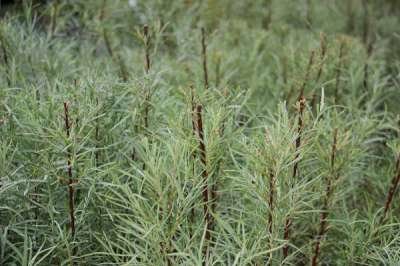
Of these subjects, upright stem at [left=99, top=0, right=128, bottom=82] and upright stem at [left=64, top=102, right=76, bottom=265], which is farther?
upright stem at [left=99, top=0, right=128, bottom=82]

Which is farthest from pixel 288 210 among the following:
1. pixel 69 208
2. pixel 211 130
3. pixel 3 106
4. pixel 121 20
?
pixel 121 20

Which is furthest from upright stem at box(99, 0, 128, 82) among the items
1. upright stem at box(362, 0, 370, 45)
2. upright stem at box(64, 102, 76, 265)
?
upright stem at box(362, 0, 370, 45)

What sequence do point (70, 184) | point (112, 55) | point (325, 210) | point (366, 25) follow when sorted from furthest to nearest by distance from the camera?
point (366, 25) < point (112, 55) < point (325, 210) < point (70, 184)

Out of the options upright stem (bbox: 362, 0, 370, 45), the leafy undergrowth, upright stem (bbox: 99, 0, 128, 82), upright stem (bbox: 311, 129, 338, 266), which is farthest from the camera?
upright stem (bbox: 362, 0, 370, 45)

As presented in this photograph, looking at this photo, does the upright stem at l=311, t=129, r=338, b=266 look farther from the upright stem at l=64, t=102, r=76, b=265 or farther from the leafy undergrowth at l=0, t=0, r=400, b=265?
the upright stem at l=64, t=102, r=76, b=265

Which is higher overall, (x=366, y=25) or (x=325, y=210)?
(x=366, y=25)

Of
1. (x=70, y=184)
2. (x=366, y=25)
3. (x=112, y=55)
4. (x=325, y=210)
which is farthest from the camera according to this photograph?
(x=366, y=25)

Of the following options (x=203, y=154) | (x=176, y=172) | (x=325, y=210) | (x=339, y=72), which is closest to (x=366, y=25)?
(x=339, y=72)

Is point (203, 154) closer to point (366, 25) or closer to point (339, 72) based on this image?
point (339, 72)

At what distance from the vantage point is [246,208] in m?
1.25

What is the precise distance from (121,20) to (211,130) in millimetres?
1761

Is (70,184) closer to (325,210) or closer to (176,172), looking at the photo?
(176,172)

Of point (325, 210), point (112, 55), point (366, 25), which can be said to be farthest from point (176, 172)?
point (366, 25)

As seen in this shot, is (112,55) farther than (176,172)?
Yes
